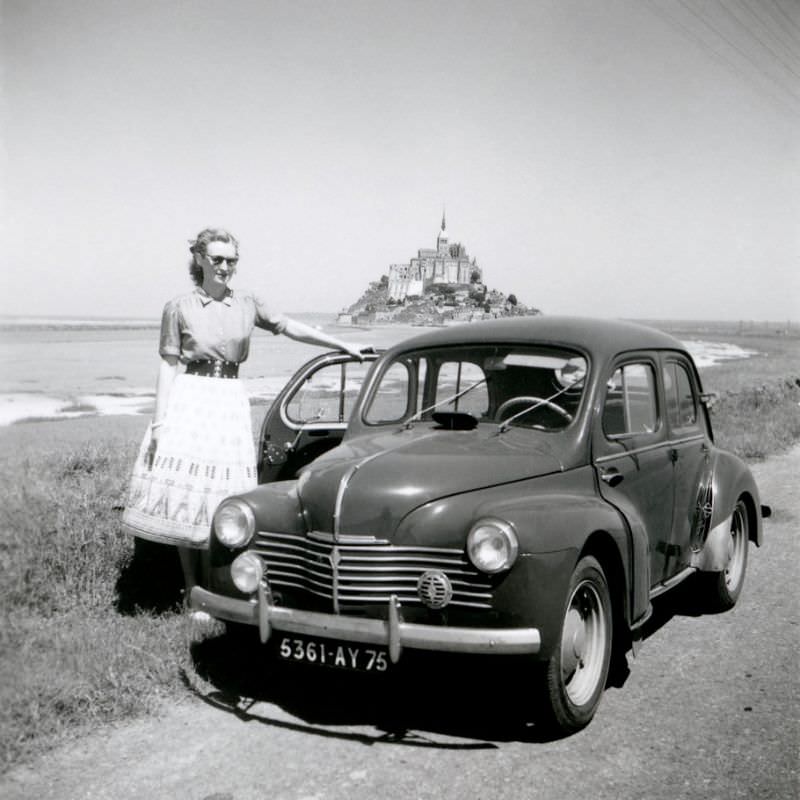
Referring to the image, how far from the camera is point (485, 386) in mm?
4773

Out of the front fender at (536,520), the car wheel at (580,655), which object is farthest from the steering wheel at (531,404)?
the car wheel at (580,655)

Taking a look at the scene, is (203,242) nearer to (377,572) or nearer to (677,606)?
(377,572)

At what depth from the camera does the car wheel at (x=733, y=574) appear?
17.7 ft

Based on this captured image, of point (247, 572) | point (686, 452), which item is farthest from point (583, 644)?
point (686, 452)

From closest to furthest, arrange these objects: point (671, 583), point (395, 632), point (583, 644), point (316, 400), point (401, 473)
A: point (395, 632) < point (401, 473) < point (583, 644) < point (671, 583) < point (316, 400)

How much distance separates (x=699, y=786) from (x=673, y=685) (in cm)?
106

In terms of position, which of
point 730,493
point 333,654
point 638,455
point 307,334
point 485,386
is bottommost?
point 333,654

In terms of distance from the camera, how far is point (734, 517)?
5.89 m

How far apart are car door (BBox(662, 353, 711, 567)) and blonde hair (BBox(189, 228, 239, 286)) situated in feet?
8.53

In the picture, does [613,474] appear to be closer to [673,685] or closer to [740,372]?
[673,685]

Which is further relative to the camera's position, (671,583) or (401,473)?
(671,583)

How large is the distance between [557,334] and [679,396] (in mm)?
1159

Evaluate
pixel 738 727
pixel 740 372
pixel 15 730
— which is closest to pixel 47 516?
pixel 15 730

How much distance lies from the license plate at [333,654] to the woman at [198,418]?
107cm
